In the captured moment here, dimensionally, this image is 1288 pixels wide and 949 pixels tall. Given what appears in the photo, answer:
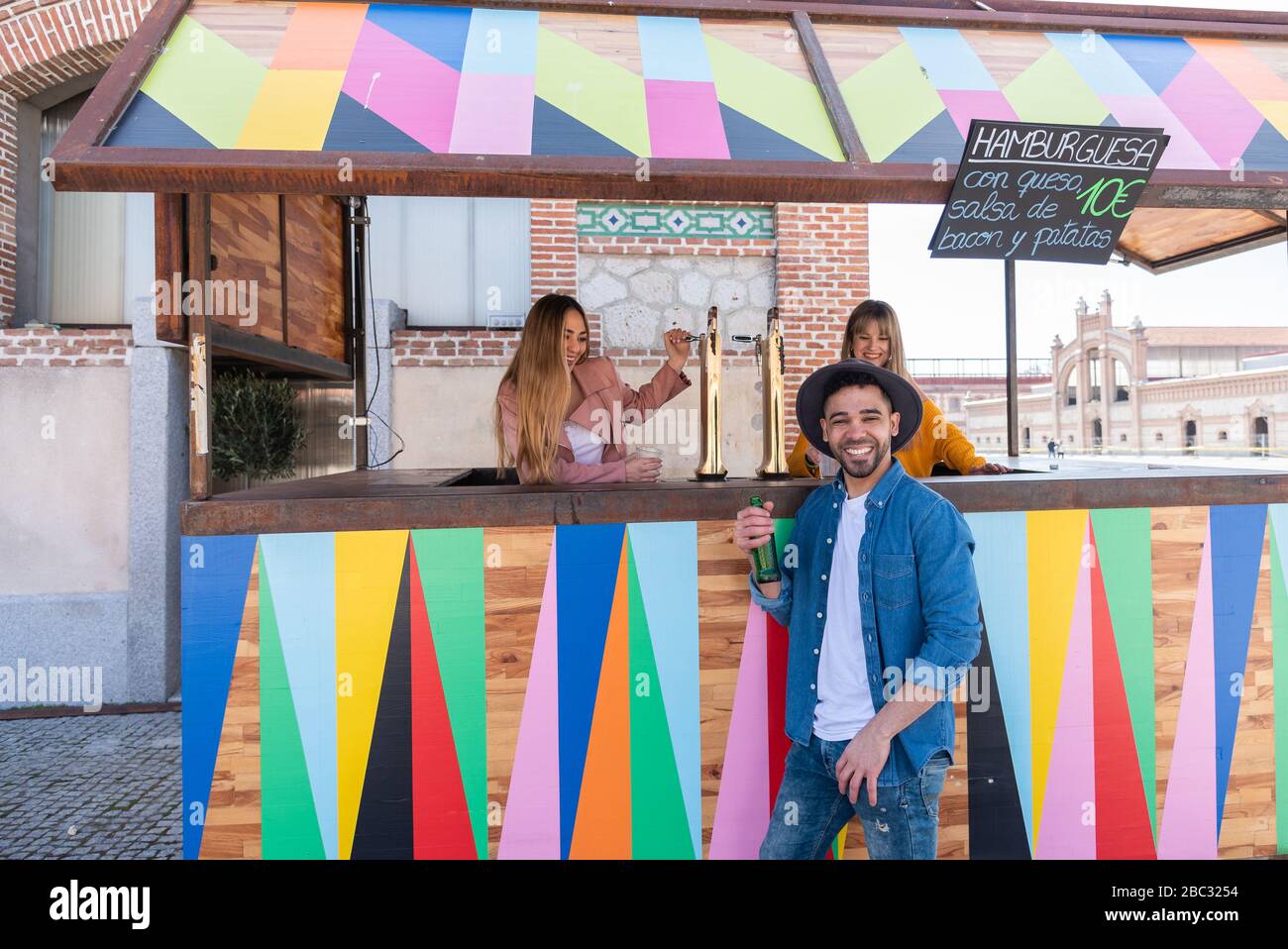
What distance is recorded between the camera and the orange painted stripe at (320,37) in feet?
7.41

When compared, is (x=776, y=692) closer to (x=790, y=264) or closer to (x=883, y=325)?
(x=883, y=325)

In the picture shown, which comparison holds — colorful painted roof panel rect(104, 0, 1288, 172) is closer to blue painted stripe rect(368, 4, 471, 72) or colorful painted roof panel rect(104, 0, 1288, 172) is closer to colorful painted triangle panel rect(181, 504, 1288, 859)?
blue painted stripe rect(368, 4, 471, 72)

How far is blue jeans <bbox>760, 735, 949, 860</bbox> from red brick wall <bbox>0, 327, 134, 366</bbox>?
5661 mm

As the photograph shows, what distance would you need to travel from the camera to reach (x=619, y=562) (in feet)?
7.58

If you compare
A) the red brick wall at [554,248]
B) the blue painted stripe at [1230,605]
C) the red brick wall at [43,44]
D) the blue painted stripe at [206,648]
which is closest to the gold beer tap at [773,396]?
the blue painted stripe at [1230,605]

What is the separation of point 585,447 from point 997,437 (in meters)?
56.4

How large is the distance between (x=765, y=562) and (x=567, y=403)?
1.03 metres

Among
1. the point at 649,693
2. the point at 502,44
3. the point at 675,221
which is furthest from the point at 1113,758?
the point at 675,221

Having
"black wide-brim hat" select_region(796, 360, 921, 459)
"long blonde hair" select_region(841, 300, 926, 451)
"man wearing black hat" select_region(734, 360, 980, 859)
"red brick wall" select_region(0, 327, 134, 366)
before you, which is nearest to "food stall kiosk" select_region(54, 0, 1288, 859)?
"black wide-brim hat" select_region(796, 360, 921, 459)

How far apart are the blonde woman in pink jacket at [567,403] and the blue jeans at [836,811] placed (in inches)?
45.4

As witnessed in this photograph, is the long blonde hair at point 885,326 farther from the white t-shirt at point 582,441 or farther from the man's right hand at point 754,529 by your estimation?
the man's right hand at point 754,529

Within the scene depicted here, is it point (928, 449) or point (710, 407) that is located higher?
point (710, 407)
